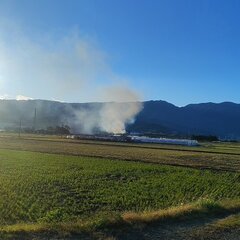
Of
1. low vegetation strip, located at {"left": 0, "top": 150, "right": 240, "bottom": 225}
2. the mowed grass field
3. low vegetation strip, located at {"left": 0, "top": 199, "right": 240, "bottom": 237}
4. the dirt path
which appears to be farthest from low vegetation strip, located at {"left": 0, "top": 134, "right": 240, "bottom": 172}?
the dirt path

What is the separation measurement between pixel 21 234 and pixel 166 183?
20.5 meters

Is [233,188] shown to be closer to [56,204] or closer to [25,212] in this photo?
[56,204]

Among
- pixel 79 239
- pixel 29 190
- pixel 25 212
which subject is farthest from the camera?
pixel 29 190

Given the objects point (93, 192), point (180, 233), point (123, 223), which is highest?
point (123, 223)

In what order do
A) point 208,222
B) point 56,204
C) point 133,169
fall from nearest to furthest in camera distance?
point 208,222, point 56,204, point 133,169

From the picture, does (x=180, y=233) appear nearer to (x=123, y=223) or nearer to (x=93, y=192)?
(x=123, y=223)

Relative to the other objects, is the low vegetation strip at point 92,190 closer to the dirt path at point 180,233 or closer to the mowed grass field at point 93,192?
the mowed grass field at point 93,192

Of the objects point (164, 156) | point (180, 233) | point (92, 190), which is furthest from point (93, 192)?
point (164, 156)

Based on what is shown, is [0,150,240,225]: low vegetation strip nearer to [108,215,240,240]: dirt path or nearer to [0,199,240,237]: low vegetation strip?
[0,199,240,237]: low vegetation strip

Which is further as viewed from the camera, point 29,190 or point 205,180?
point 205,180

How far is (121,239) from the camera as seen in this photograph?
40.4ft

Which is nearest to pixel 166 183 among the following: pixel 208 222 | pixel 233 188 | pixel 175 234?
pixel 233 188

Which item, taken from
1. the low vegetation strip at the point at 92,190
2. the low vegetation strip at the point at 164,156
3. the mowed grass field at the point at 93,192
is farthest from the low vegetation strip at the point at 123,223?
the low vegetation strip at the point at 164,156

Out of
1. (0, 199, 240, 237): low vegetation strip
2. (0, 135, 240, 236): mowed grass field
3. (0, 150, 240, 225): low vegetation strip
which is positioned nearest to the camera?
(0, 199, 240, 237): low vegetation strip
